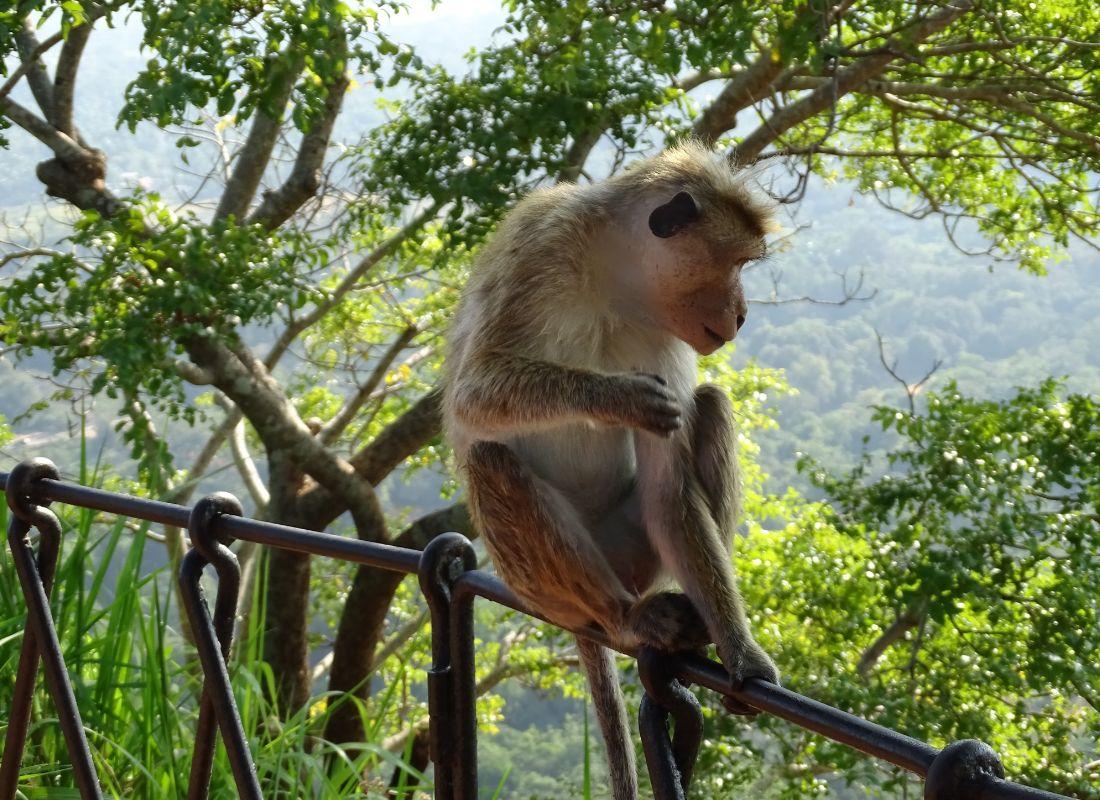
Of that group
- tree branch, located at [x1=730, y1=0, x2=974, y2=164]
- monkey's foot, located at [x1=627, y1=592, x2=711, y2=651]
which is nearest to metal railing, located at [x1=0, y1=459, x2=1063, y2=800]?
monkey's foot, located at [x1=627, y1=592, x2=711, y2=651]

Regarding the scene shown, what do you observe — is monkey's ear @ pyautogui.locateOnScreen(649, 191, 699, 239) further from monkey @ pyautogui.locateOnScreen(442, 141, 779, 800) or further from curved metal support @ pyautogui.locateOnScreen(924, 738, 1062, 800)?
curved metal support @ pyautogui.locateOnScreen(924, 738, 1062, 800)

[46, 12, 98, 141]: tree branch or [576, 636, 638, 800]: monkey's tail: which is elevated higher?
[46, 12, 98, 141]: tree branch

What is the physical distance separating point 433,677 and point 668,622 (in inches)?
25.7

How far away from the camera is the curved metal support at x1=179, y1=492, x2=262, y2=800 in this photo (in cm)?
167

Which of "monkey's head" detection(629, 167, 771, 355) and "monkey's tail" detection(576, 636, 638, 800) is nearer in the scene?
"monkey's tail" detection(576, 636, 638, 800)

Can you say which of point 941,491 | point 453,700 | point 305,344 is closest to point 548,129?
point 941,491

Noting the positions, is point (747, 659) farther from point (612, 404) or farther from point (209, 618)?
point (209, 618)

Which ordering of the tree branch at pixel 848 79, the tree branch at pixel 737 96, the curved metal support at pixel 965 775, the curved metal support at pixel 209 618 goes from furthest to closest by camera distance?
1. the tree branch at pixel 737 96
2. the tree branch at pixel 848 79
3. the curved metal support at pixel 209 618
4. the curved metal support at pixel 965 775

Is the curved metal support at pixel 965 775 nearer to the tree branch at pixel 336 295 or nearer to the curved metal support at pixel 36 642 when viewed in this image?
the curved metal support at pixel 36 642

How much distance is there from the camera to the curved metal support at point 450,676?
1471 millimetres

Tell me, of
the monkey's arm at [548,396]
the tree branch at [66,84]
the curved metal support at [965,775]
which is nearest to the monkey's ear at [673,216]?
the monkey's arm at [548,396]

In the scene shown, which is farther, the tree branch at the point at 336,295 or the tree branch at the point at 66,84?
the tree branch at the point at 336,295

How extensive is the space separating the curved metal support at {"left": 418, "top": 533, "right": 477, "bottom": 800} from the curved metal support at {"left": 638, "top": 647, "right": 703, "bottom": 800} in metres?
0.28

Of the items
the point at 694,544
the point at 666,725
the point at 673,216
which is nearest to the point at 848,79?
the point at 673,216
